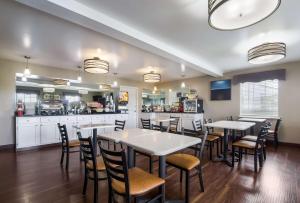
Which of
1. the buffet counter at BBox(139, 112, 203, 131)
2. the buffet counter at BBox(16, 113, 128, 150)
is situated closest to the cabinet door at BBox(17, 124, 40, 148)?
the buffet counter at BBox(16, 113, 128, 150)

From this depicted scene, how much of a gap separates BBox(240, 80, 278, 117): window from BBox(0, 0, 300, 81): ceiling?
1114 mm

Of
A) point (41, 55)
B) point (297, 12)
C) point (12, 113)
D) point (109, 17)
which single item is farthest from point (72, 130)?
point (297, 12)

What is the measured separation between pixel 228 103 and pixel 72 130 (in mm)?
5874

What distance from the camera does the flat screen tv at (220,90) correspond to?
6234 mm

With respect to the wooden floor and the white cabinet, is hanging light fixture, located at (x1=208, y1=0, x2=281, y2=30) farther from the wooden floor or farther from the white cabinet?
the white cabinet

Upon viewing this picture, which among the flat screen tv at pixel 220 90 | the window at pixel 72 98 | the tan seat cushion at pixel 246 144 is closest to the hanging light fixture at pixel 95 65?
the tan seat cushion at pixel 246 144

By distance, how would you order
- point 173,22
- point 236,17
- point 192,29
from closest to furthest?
point 236,17 < point 173,22 < point 192,29

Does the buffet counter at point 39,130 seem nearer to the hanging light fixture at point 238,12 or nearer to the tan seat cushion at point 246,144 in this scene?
the tan seat cushion at point 246,144

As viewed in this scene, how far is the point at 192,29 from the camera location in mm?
2869

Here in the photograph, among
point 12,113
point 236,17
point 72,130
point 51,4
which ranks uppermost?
point 51,4

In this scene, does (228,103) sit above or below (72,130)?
above

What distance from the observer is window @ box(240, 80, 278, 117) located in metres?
5.30

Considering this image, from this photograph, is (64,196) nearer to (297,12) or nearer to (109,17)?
(109,17)

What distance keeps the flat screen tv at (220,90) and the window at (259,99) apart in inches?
18.9
